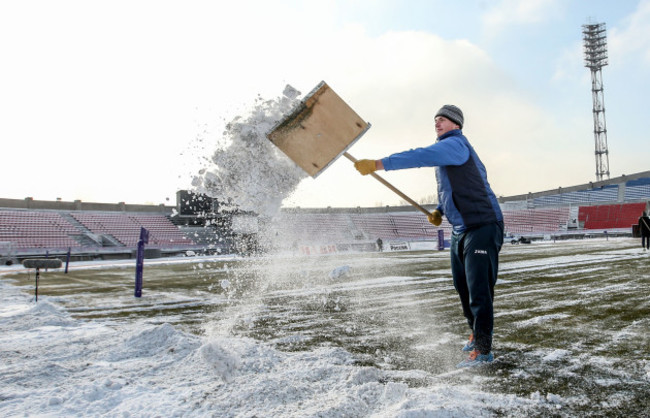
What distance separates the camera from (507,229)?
155 feet

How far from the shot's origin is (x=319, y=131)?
4.05 m

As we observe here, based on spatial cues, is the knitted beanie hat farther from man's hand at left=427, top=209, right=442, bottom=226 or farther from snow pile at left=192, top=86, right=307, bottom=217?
snow pile at left=192, top=86, right=307, bottom=217

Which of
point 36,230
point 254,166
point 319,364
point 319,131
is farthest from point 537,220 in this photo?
point 319,364

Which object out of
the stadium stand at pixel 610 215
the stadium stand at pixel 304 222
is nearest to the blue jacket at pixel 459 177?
the stadium stand at pixel 304 222

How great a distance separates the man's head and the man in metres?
0.01

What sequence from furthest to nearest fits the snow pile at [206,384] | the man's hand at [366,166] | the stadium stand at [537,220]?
the stadium stand at [537,220], the man's hand at [366,166], the snow pile at [206,384]

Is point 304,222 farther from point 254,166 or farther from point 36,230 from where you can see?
point 254,166

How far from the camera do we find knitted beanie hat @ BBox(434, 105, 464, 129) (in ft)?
10.6

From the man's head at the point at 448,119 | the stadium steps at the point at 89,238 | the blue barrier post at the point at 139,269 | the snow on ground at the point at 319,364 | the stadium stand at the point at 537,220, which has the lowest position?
the snow on ground at the point at 319,364

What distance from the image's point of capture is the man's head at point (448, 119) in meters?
3.24

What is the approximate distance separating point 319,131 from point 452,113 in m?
1.32

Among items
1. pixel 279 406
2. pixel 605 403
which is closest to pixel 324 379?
pixel 279 406

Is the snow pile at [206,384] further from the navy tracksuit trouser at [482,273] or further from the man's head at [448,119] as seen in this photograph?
the man's head at [448,119]

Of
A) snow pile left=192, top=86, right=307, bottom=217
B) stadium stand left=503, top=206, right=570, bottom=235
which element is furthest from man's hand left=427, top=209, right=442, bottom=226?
stadium stand left=503, top=206, right=570, bottom=235
